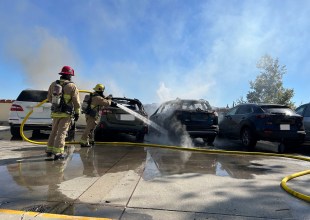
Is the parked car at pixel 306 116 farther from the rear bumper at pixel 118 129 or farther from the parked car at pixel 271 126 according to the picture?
the rear bumper at pixel 118 129

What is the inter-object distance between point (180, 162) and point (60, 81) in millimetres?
2926

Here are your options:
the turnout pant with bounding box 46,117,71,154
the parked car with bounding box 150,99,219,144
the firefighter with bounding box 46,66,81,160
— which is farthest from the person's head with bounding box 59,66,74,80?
the parked car with bounding box 150,99,219,144

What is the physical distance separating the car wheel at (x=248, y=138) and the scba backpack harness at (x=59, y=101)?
527cm

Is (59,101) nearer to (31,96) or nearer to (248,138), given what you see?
(31,96)

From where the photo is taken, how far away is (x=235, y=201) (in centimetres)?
374

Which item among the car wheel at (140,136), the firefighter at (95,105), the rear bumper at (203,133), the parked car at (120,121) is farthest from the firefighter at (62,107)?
the rear bumper at (203,133)

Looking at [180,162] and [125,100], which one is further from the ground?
[125,100]

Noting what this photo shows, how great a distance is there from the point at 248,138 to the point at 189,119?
6.23 ft

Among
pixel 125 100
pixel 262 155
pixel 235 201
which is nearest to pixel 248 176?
pixel 235 201

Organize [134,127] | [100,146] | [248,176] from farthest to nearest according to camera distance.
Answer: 1. [134,127]
2. [100,146]
3. [248,176]

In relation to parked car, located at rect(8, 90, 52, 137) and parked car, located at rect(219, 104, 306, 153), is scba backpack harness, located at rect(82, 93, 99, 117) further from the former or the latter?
parked car, located at rect(219, 104, 306, 153)

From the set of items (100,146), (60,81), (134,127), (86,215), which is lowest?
(86,215)

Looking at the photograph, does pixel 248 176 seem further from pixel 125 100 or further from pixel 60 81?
pixel 125 100

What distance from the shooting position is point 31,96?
30.8 ft
